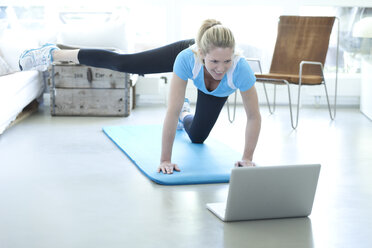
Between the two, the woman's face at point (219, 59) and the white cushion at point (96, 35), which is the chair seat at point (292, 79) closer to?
the white cushion at point (96, 35)

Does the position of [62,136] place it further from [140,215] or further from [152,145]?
[140,215]

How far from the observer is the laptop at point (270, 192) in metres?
2.15

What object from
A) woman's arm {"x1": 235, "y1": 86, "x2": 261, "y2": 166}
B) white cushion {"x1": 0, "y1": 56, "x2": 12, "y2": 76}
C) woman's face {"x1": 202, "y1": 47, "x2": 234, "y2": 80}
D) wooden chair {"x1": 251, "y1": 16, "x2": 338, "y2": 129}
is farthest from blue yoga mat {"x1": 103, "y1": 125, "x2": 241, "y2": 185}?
wooden chair {"x1": 251, "y1": 16, "x2": 338, "y2": 129}

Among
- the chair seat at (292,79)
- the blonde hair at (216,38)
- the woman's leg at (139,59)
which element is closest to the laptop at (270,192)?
the blonde hair at (216,38)

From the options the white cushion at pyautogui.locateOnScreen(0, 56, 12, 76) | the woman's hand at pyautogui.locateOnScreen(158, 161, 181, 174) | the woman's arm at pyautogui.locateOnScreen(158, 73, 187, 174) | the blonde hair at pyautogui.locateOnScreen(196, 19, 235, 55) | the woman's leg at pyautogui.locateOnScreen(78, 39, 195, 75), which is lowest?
the woman's hand at pyautogui.locateOnScreen(158, 161, 181, 174)

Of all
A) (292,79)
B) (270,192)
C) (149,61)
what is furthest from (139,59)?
(292,79)

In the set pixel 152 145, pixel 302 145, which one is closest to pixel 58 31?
pixel 152 145

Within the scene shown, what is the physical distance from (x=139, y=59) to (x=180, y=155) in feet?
2.10

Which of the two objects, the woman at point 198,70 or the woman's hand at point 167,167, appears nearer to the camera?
the woman at point 198,70

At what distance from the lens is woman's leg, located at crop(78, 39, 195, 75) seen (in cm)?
321

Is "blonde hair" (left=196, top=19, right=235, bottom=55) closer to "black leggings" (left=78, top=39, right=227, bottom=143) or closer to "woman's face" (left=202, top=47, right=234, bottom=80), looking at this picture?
"woman's face" (left=202, top=47, right=234, bottom=80)

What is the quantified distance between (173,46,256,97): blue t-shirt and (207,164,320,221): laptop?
2.21 feet

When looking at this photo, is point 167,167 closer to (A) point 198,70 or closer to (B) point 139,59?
(A) point 198,70

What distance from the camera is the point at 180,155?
3.28 metres
